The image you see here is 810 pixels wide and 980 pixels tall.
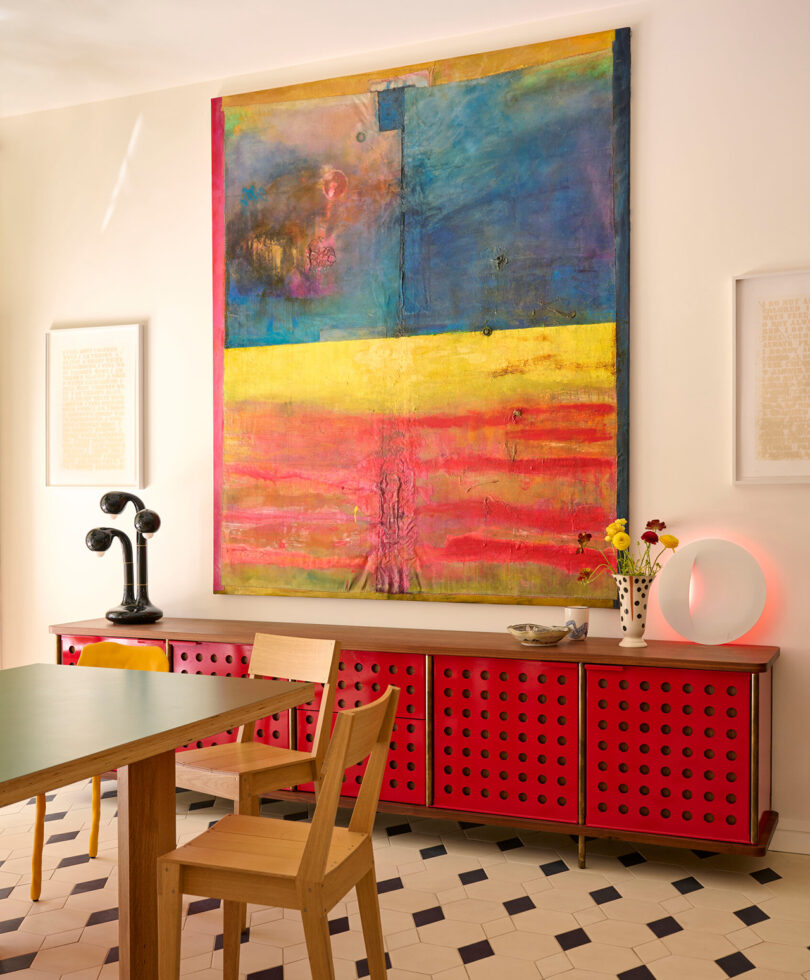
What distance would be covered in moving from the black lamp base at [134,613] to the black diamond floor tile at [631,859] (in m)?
2.25

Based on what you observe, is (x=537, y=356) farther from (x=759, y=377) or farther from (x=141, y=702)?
(x=141, y=702)

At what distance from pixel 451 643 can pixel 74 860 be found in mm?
1608

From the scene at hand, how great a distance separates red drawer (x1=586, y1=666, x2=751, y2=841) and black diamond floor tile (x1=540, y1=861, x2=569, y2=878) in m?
0.20

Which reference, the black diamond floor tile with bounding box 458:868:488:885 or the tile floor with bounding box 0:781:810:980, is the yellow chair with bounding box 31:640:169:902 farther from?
the black diamond floor tile with bounding box 458:868:488:885

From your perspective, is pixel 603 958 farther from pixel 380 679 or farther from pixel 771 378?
pixel 771 378

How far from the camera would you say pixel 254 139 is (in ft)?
14.2

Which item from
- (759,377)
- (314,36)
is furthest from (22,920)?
(314,36)

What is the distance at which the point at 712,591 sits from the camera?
346 centimetres

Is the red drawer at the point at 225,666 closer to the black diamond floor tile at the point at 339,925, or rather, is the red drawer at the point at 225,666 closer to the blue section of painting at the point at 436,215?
the black diamond floor tile at the point at 339,925

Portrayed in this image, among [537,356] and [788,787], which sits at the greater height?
[537,356]

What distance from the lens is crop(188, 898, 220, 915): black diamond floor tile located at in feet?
9.81

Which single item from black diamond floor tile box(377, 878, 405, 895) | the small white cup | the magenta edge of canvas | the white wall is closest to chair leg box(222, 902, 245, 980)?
black diamond floor tile box(377, 878, 405, 895)

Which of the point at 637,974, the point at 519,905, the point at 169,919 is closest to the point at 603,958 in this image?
the point at 637,974

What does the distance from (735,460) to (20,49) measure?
11.8 feet
